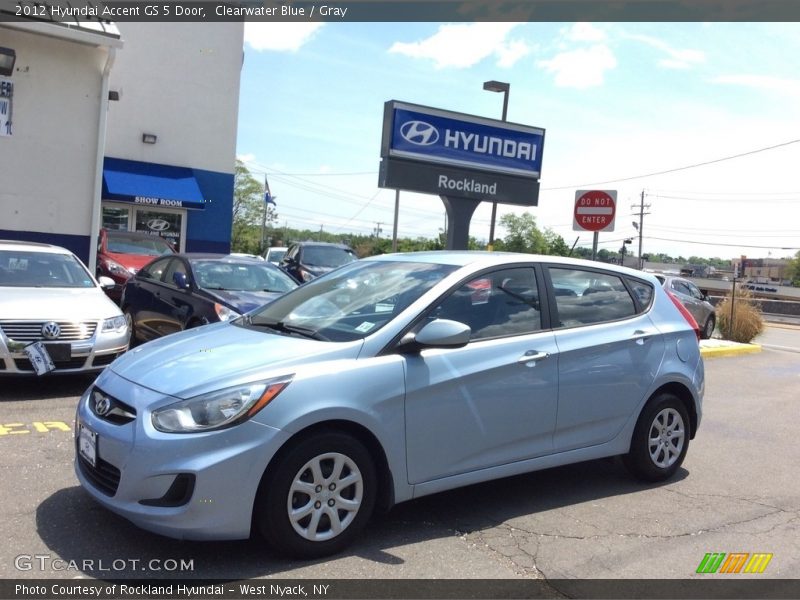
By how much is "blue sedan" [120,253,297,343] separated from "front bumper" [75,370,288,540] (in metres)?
4.74

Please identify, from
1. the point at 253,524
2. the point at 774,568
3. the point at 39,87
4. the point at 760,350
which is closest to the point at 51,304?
the point at 253,524

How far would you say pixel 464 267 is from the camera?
468 cm

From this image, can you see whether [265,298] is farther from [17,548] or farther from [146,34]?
[146,34]

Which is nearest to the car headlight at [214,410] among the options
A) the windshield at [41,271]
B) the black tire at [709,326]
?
the windshield at [41,271]

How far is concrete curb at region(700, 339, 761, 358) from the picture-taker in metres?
14.3

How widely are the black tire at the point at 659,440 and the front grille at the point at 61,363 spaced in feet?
16.5

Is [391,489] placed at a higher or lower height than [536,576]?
higher

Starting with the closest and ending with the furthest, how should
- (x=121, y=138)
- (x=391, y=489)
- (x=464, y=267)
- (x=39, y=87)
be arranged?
(x=391, y=489) → (x=464, y=267) → (x=39, y=87) → (x=121, y=138)

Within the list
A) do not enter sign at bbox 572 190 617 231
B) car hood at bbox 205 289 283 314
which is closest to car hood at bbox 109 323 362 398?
car hood at bbox 205 289 283 314

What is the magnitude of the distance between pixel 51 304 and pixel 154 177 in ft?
→ 51.1

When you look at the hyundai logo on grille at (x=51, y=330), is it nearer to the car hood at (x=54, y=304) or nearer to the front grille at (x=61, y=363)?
the car hood at (x=54, y=304)

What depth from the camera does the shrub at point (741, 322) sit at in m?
18.1

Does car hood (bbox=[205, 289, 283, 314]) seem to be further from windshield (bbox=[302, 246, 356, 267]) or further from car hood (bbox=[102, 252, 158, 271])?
windshield (bbox=[302, 246, 356, 267])

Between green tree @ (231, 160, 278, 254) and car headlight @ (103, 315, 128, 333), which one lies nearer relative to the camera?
car headlight @ (103, 315, 128, 333)
